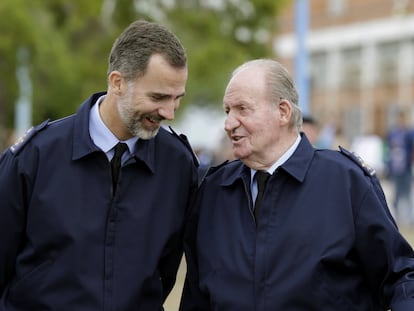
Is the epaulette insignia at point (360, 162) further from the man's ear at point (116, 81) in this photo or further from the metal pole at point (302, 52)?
the metal pole at point (302, 52)

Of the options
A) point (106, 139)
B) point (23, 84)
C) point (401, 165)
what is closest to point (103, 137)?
point (106, 139)

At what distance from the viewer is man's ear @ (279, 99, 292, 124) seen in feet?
14.8

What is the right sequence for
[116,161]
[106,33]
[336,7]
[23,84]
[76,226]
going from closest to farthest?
[76,226] < [116,161] < [23,84] < [106,33] < [336,7]

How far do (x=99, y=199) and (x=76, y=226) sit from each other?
0.15 m

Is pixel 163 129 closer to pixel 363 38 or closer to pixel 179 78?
pixel 179 78

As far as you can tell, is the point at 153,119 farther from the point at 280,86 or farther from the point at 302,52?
the point at 302,52

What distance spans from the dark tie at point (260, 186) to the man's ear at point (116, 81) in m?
0.69

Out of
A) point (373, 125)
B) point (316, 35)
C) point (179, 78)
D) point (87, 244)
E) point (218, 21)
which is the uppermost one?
point (179, 78)

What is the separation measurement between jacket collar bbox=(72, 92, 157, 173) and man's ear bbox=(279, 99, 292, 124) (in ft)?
1.98

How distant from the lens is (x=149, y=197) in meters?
4.62

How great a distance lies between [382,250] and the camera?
14.2 feet

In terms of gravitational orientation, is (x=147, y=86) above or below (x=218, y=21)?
above

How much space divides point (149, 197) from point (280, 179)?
59cm

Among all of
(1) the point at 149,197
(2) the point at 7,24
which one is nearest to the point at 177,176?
(1) the point at 149,197
